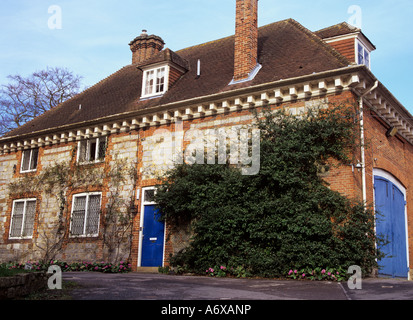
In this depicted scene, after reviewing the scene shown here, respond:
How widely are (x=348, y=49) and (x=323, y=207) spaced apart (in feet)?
19.2

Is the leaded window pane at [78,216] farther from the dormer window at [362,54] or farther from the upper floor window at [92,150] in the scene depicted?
the dormer window at [362,54]

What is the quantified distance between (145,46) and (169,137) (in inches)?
358

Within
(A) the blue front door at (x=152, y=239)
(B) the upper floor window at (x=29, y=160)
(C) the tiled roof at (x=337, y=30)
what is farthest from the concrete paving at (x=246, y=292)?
(B) the upper floor window at (x=29, y=160)

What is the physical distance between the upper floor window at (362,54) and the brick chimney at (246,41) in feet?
11.2

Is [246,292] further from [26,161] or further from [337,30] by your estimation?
[26,161]

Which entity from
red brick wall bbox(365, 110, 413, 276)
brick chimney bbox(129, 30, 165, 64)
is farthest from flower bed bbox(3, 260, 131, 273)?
brick chimney bbox(129, 30, 165, 64)

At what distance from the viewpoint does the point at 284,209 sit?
39.1 feet

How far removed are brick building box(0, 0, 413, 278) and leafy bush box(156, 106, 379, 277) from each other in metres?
0.62

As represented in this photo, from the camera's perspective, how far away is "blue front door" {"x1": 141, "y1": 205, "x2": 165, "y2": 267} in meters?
14.8

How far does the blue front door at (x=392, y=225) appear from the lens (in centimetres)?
1362

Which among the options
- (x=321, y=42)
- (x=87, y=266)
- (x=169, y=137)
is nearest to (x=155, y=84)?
(x=169, y=137)

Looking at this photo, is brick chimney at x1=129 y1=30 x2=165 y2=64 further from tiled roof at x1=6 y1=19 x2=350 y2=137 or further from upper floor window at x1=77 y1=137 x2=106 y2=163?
upper floor window at x1=77 y1=137 x2=106 y2=163

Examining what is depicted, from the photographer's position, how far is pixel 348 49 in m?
14.7
